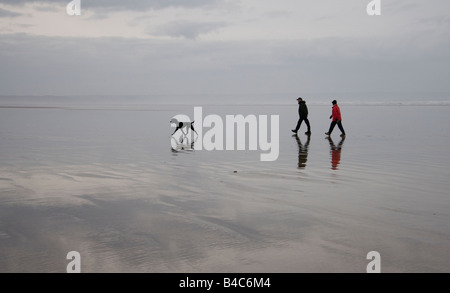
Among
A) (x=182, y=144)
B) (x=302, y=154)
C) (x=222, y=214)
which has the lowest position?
(x=222, y=214)

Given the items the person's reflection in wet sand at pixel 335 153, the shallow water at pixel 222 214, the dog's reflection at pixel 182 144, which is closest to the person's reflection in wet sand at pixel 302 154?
the shallow water at pixel 222 214

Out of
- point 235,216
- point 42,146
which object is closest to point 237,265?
point 235,216

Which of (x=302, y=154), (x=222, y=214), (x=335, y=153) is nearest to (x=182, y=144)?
(x=302, y=154)

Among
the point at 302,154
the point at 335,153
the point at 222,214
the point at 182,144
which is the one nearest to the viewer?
the point at 222,214

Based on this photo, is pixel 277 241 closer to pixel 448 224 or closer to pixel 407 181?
pixel 448 224

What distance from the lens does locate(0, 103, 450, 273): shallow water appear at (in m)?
4.82

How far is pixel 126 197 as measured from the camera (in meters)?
7.78

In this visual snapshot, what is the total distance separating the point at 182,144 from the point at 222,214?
10771 mm

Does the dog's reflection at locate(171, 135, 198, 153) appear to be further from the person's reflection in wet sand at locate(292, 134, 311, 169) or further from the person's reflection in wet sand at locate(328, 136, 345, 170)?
the person's reflection in wet sand at locate(328, 136, 345, 170)

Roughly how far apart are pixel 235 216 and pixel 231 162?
5.87 metres

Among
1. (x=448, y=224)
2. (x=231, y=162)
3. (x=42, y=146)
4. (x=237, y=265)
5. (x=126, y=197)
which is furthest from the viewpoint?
(x=42, y=146)

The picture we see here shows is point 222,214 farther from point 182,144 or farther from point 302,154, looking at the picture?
point 182,144

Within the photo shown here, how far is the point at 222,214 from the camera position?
666 centimetres

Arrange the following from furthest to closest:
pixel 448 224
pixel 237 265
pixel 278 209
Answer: pixel 278 209 < pixel 448 224 < pixel 237 265
